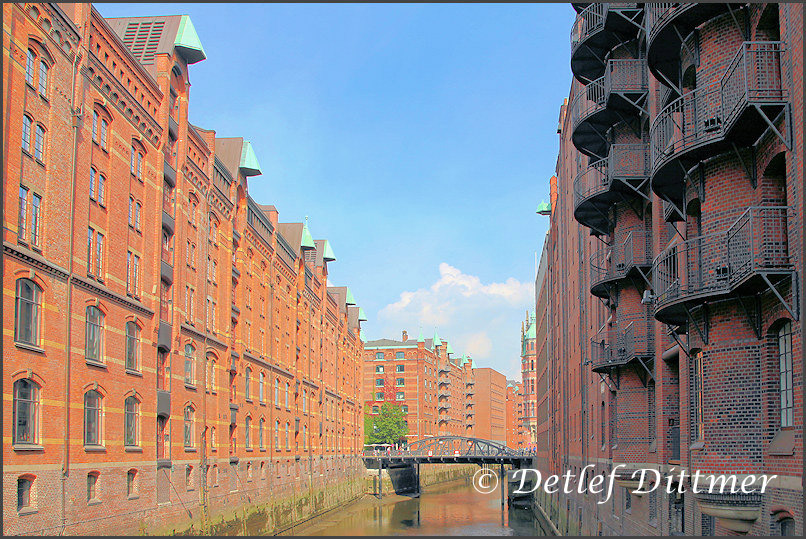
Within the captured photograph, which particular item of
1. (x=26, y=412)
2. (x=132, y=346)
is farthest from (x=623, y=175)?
(x=132, y=346)

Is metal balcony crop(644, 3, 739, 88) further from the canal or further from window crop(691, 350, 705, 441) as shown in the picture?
the canal

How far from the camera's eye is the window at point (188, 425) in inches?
1348

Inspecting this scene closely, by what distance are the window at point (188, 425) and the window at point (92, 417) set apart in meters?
8.45

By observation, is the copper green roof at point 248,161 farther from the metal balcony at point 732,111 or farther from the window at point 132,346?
the metal balcony at point 732,111

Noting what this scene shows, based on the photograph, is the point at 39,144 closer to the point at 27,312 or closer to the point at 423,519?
the point at 27,312

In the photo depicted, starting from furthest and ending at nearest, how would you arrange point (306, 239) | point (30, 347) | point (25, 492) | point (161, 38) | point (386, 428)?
point (386, 428) → point (306, 239) → point (161, 38) → point (30, 347) → point (25, 492)

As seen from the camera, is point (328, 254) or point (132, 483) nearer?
point (132, 483)

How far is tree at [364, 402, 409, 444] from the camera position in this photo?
107 m

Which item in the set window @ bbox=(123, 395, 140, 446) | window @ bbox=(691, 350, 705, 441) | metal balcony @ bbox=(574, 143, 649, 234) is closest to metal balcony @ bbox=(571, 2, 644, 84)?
metal balcony @ bbox=(574, 143, 649, 234)

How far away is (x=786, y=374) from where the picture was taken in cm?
1312

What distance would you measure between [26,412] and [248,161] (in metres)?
23.9

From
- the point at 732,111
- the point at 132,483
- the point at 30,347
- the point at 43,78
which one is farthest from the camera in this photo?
the point at 132,483

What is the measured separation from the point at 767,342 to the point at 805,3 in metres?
5.39

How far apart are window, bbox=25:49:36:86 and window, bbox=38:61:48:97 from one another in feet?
1.17
